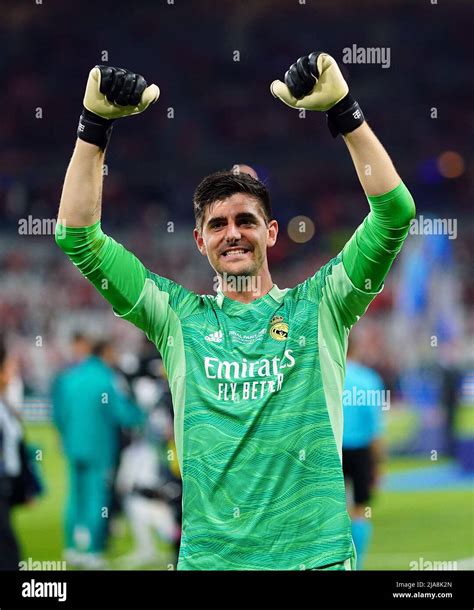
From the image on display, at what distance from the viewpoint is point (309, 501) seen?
3.24 m

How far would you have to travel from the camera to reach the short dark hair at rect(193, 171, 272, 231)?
3.54 meters

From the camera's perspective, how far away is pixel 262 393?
10.8ft

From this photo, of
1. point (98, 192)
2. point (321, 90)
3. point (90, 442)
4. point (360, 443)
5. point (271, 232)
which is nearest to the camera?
point (321, 90)

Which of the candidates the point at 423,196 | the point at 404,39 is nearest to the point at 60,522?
the point at 423,196

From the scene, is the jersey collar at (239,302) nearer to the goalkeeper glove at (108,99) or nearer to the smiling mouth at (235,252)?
the smiling mouth at (235,252)

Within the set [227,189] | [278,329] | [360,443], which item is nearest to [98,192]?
[227,189]

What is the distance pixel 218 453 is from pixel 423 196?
20986mm

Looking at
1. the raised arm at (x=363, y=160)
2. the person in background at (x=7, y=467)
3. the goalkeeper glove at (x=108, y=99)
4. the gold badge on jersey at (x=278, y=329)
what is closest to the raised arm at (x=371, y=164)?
the raised arm at (x=363, y=160)

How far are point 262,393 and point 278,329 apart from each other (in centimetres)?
23

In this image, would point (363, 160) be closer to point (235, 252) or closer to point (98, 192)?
point (235, 252)

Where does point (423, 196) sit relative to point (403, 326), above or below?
above

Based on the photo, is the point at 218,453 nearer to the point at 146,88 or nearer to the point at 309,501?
the point at 309,501

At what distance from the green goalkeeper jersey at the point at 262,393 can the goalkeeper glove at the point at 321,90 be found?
273 mm

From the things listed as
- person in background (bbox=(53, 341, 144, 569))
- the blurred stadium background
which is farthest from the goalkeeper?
the blurred stadium background
